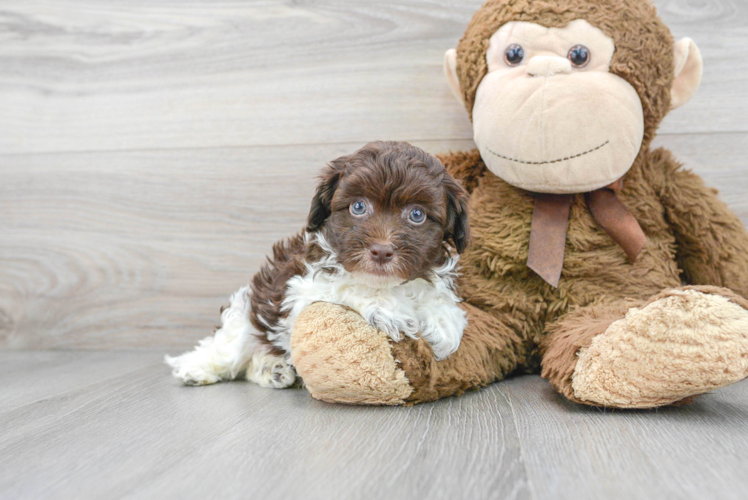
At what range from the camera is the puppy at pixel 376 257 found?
1173 millimetres

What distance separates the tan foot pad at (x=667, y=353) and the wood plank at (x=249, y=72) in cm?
99

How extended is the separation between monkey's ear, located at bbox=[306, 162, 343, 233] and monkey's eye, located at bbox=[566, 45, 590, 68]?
2.20ft

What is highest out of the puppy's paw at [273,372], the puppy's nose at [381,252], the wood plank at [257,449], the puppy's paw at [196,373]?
the puppy's nose at [381,252]

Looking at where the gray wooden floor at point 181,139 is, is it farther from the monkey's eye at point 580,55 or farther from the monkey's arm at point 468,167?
A: the monkey's eye at point 580,55

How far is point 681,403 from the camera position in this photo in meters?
1.19

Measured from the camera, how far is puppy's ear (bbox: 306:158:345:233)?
4.15ft

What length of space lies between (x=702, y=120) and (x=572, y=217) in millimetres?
679

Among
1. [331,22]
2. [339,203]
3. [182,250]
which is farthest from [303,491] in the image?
[331,22]

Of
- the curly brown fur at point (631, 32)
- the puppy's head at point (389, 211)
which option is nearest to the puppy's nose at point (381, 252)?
the puppy's head at point (389, 211)

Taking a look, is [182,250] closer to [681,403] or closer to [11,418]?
[11,418]

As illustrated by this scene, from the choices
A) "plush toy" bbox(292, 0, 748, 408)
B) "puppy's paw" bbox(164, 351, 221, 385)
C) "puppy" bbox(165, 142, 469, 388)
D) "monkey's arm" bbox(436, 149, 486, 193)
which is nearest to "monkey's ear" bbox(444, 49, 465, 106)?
"plush toy" bbox(292, 0, 748, 408)

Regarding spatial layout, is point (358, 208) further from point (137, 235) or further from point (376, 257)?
point (137, 235)

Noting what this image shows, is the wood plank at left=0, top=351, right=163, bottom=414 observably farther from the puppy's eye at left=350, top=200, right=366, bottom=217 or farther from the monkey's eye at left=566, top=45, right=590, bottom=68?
the monkey's eye at left=566, top=45, right=590, bottom=68

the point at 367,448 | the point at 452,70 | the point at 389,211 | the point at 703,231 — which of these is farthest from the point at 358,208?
the point at 703,231
